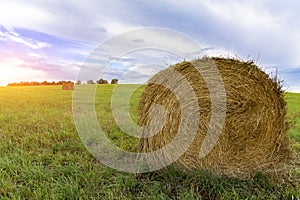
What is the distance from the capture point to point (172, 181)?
4113mm

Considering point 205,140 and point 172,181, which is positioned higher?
point 205,140

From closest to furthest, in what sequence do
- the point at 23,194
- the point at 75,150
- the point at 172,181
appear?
the point at 23,194, the point at 172,181, the point at 75,150

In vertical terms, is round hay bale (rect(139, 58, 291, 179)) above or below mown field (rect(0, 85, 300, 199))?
above

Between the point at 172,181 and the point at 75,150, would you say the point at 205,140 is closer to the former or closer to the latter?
the point at 172,181

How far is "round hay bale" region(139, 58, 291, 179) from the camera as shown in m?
4.22

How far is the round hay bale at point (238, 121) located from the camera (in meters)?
4.22

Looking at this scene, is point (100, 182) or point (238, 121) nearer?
point (100, 182)

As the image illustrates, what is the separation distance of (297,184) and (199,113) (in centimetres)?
174

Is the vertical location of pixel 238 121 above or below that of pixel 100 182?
above

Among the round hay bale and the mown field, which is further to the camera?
the round hay bale

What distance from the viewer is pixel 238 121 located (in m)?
4.26

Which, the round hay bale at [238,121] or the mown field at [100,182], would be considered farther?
the round hay bale at [238,121]

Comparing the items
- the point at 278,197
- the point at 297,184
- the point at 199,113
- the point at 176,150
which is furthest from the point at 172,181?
the point at 297,184

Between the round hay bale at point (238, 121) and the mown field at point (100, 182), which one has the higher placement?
the round hay bale at point (238, 121)
